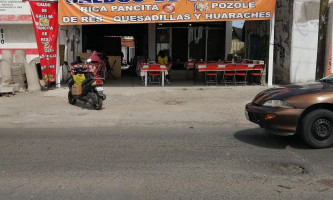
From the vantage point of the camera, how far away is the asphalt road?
4480 millimetres

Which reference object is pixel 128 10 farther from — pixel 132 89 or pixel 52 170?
pixel 52 170

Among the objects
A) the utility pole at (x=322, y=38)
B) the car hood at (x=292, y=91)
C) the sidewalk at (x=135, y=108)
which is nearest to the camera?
the car hood at (x=292, y=91)

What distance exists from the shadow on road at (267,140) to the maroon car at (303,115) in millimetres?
382

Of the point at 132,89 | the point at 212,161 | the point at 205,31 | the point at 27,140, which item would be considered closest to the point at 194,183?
the point at 212,161

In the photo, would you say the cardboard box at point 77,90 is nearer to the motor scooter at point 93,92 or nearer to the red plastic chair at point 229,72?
the motor scooter at point 93,92

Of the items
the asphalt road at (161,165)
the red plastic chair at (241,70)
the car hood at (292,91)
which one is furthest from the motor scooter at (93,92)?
the red plastic chair at (241,70)

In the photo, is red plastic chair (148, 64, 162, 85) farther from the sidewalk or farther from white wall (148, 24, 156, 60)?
white wall (148, 24, 156, 60)

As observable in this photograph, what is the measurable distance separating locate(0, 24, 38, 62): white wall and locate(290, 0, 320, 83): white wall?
11.1 metres

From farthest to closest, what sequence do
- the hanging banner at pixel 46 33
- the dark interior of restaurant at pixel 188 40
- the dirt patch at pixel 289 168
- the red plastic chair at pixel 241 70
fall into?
1. the dark interior of restaurant at pixel 188 40
2. the red plastic chair at pixel 241 70
3. the hanging banner at pixel 46 33
4. the dirt patch at pixel 289 168

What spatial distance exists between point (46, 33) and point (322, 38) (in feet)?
32.9

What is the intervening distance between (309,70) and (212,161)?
10873mm

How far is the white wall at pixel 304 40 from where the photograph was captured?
1466 centimetres

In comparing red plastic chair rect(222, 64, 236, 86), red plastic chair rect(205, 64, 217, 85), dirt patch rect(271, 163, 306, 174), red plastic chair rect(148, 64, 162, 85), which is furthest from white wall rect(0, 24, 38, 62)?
dirt patch rect(271, 163, 306, 174)

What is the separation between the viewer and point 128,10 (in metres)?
13.7
